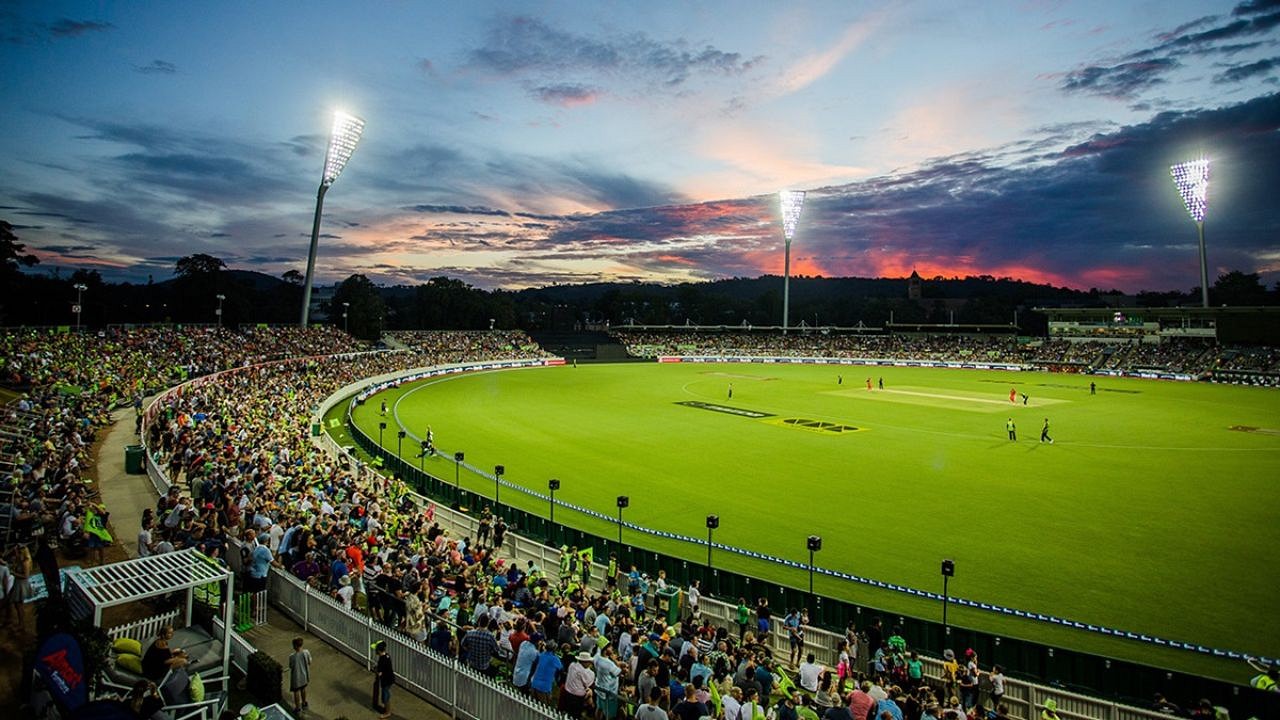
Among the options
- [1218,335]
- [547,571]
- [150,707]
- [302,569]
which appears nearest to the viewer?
[150,707]

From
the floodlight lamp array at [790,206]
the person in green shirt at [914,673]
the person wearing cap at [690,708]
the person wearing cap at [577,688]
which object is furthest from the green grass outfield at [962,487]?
the floodlight lamp array at [790,206]

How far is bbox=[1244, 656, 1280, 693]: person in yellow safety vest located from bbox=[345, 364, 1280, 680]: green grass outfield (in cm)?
46

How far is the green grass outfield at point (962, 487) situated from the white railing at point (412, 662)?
1116 centimetres

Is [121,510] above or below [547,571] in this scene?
above

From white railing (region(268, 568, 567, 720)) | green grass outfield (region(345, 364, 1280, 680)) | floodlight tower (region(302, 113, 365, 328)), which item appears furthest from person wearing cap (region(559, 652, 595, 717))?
floodlight tower (region(302, 113, 365, 328))

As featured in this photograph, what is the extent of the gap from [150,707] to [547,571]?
12188mm

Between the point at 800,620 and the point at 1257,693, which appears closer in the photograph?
the point at 1257,693

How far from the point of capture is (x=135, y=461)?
66.7 feet

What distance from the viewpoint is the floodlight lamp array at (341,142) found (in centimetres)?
6223

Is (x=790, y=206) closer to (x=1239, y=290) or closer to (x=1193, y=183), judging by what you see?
(x=1193, y=183)

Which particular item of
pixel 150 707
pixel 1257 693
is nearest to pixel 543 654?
pixel 150 707

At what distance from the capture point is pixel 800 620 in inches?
556

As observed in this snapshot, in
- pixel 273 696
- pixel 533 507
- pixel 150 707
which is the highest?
pixel 150 707

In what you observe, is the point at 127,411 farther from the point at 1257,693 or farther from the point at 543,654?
the point at 1257,693
